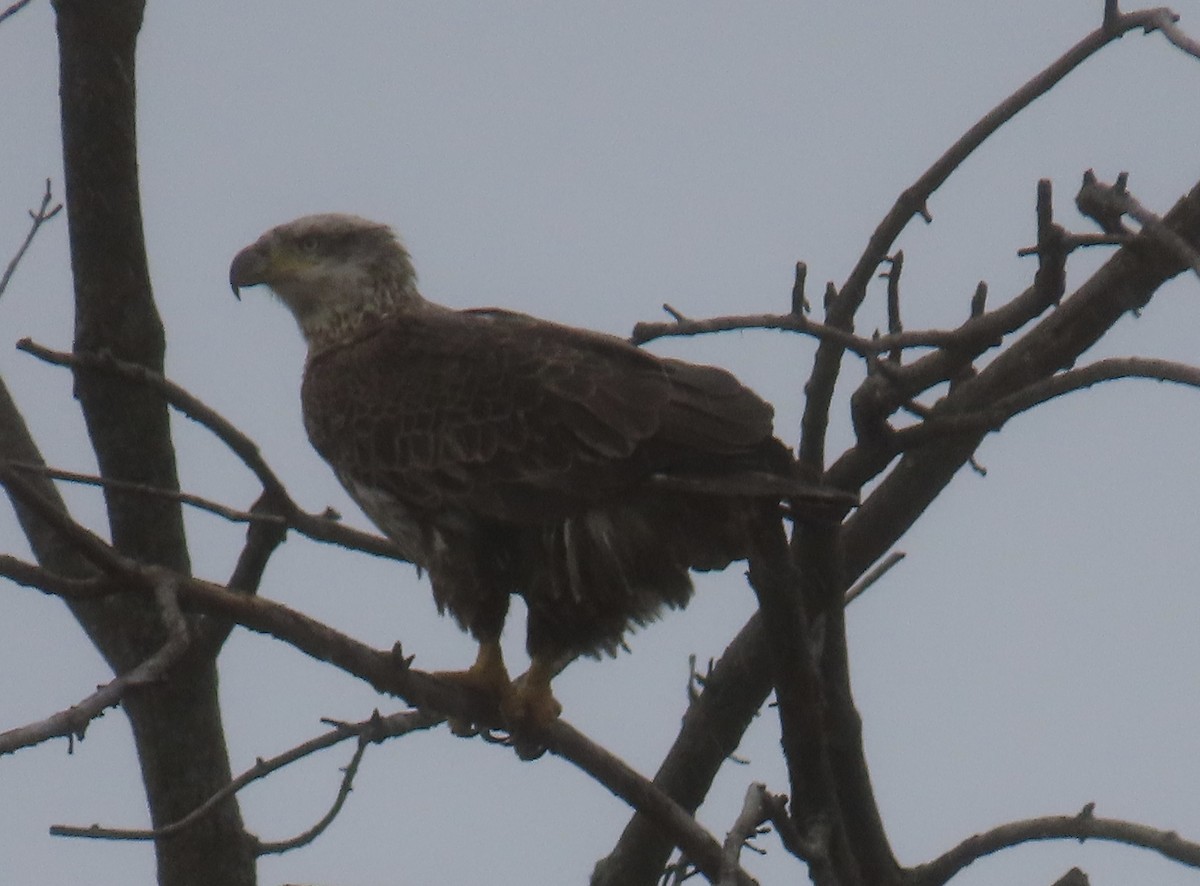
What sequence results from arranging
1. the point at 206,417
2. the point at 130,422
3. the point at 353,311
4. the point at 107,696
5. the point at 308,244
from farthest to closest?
the point at 308,244 → the point at 353,311 → the point at 130,422 → the point at 206,417 → the point at 107,696

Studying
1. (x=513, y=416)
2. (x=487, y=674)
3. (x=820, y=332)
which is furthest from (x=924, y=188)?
(x=487, y=674)

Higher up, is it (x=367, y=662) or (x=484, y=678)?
(x=484, y=678)

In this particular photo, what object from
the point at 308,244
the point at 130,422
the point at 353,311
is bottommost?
the point at 130,422

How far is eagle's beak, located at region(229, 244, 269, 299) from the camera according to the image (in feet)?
20.8

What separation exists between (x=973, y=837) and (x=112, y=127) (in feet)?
9.26

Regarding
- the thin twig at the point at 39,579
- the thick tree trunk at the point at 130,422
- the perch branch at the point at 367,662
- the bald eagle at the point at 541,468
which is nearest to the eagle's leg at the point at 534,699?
the bald eagle at the point at 541,468

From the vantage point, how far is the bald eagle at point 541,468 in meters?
4.89

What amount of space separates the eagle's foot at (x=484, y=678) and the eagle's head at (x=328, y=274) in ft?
4.41

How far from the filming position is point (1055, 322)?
16.4ft

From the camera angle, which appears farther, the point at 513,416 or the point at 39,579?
the point at 513,416

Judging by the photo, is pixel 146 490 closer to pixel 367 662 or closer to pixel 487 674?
pixel 367 662

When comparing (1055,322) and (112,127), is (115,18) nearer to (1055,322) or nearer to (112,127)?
(112,127)

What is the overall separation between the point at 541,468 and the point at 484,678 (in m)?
0.60

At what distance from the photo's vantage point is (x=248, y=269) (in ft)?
20.8
